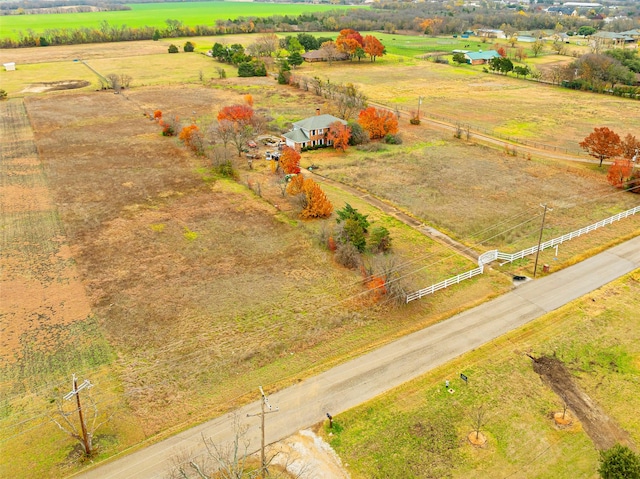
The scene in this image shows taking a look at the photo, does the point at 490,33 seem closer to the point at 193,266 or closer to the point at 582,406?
the point at 193,266

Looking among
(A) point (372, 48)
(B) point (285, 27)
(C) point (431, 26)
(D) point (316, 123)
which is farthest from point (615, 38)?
(D) point (316, 123)

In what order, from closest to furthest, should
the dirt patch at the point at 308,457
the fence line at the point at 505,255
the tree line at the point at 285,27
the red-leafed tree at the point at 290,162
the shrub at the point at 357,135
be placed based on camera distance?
the dirt patch at the point at 308,457
the fence line at the point at 505,255
the red-leafed tree at the point at 290,162
the shrub at the point at 357,135
the tree line at the point at 285,27

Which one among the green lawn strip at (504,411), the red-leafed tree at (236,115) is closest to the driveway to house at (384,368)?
the green lawn strip at (504,411)

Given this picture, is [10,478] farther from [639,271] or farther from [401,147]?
[401,147]

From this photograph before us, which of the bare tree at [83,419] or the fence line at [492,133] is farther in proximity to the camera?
the fence line at [492,133]

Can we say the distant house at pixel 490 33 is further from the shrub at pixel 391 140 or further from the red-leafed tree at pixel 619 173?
the red-leafed tree at pixel 619 173

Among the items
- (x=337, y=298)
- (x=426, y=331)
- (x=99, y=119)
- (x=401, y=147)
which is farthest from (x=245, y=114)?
(x=426, y=331)

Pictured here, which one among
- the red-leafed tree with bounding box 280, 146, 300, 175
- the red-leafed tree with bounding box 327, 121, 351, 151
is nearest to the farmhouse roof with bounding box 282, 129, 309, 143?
the red-leafed tree with bounding box 327, 121, 351, 151
